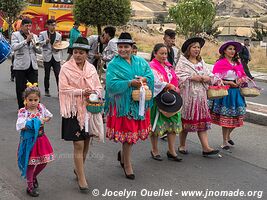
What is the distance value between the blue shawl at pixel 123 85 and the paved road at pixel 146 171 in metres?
0.85

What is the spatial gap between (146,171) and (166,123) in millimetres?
774

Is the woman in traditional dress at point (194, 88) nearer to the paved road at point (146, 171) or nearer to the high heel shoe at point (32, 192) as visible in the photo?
the paved road at point (146, 171)

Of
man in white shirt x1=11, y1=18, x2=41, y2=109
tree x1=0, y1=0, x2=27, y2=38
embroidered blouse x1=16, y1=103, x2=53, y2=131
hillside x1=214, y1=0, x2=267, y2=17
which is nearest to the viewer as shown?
embroidered blouse x1=16, y1=103, x2=53, y2=131

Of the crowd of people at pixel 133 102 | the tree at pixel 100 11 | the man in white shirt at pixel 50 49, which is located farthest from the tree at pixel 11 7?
the crowd of people at pixel 133 102

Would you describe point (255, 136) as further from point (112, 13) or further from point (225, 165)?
point (112, 13)

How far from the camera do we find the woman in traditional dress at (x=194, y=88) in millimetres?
6500

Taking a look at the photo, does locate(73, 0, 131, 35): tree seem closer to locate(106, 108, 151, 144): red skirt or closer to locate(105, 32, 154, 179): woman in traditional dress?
Result: locate(105, 32, 154, 179): woman in traditional dress

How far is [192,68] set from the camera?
6.50m

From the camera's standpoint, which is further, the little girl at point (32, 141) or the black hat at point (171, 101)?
the black hat at point (171, 101)

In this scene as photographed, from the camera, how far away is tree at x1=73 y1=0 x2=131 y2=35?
11352 millimetres

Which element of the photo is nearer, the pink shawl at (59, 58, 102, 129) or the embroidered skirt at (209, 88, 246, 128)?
the pink shawl at (59, 58, 102, 129)

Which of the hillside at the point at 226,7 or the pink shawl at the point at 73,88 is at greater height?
the pink shawl at the point at 73,88

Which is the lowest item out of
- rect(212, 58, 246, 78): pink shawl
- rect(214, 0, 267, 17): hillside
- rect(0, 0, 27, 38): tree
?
rect(214, 0, 267, 17): hillside

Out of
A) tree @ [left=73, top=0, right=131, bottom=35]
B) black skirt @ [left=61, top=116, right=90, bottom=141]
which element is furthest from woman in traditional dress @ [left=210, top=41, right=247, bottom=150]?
tree @ [left=73, top=0, right=131, bottom=35]
